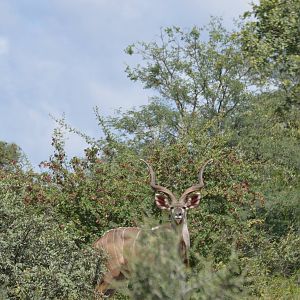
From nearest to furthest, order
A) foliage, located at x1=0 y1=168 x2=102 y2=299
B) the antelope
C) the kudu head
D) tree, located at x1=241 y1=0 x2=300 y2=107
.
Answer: foliage, located at x1=0 y1=168 x2=102 y2=299
the antelope
the kudu head
tree, located at x1=241 y1=0 x2=300 y2=107

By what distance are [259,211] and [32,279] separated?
13052mm

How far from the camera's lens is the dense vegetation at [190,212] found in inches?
260

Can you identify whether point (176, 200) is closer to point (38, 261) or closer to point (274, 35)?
point (38, 261)

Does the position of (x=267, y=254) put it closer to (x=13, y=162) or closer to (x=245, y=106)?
(x=13, y=162)

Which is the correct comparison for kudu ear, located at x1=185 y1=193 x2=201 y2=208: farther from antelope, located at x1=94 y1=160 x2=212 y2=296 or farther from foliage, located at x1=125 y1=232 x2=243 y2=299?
foliage, located at x1=125 y1=232 x2=243 y2=299

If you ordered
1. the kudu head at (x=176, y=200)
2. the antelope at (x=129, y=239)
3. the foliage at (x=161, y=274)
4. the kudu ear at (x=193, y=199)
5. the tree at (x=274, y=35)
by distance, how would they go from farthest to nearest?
the tree at (x=274, y=35) < the kudu ear at (x=193, y=199) < the kudu head at (x=176, y=200) < the antelope at (x=129, y=239) < the foliage at (x=161, y=274)

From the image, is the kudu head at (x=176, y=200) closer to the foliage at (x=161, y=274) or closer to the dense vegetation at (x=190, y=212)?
the dense vegetation at (x=190, y=212)

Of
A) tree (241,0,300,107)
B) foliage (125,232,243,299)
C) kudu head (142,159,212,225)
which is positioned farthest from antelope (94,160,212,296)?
tree (241,0,300,107)

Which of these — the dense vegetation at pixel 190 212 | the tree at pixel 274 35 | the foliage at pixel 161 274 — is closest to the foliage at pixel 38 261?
A: the dense vegetation at pixel 190 212

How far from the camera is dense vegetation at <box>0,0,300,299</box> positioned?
21.7 feet

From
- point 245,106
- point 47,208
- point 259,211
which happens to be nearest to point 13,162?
point 47,208

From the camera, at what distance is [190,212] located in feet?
43.4

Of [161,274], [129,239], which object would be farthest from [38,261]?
[161,274]

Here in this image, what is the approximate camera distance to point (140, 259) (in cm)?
525
